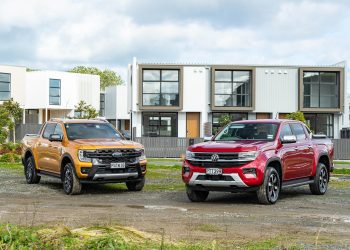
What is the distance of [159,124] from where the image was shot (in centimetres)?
4706

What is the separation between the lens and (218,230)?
8.96m

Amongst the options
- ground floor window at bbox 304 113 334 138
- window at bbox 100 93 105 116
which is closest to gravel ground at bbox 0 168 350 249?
ground floor window at bbox 304 113 334 138

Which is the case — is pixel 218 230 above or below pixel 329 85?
below

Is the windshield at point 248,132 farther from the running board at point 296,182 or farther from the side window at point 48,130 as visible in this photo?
the side window at point 48,130

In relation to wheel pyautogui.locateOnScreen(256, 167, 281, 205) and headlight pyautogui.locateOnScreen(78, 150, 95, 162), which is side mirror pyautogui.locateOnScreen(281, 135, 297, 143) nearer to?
wheel pyautogui.locateOnScreen(256, 167, 281, 205)

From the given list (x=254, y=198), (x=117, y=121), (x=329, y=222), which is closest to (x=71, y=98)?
(x=117, y=121)

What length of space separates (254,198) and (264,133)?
1.53 meters

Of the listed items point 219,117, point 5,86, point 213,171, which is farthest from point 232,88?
point 213,171

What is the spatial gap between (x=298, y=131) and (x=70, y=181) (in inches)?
220

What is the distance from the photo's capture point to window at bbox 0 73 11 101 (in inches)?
2154

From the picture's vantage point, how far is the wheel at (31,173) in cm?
1693

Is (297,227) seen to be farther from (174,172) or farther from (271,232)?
(174,172)

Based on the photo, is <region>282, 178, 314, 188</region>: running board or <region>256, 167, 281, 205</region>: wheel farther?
<region>282, 178, 314, 188</region>: running board

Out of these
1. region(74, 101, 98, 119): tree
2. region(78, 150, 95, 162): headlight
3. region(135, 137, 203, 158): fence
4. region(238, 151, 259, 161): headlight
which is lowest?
region(135, 137, 203, 158): fence
